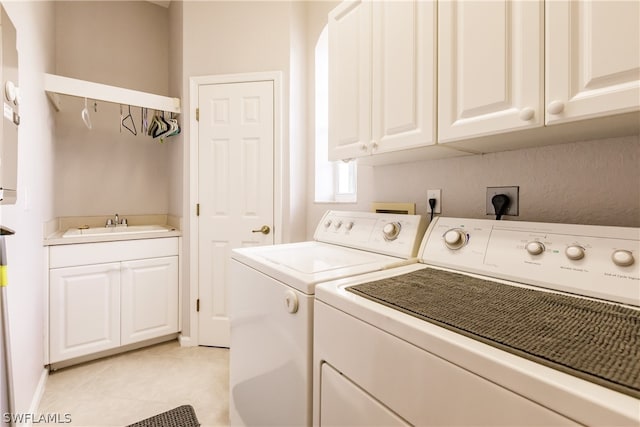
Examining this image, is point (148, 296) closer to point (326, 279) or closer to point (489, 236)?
point (326, 279)

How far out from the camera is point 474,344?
56cm

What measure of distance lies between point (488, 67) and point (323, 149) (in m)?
1.53

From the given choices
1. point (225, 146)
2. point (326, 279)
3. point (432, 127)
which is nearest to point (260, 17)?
point (225, 146)

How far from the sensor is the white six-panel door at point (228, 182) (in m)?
2.32

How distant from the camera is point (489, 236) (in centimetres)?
108

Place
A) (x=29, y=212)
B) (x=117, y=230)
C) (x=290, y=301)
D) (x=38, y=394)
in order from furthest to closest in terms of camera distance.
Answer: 1. (x=117, y=230)
2. (x=38, y=394)
3. (x=29, y=212)
4. (x=290, y=301)

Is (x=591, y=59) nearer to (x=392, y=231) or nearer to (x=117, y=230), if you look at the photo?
(x=392, y=231)

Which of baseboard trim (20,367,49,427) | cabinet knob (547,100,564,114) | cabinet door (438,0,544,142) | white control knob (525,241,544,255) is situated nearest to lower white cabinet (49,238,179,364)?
baseboard trim (20,367,49,427)

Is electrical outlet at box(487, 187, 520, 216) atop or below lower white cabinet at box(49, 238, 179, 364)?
atop

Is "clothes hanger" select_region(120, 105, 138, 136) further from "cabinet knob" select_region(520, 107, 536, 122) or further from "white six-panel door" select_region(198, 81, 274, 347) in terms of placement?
"cabinet knob" select_region(520, 107, 536, 122)

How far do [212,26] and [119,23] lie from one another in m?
1.08

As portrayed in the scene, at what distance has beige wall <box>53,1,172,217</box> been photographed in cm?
255

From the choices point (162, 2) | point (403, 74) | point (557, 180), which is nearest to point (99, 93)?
point (162, 2)

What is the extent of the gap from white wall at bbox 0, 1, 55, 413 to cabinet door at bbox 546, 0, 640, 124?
1937mm
